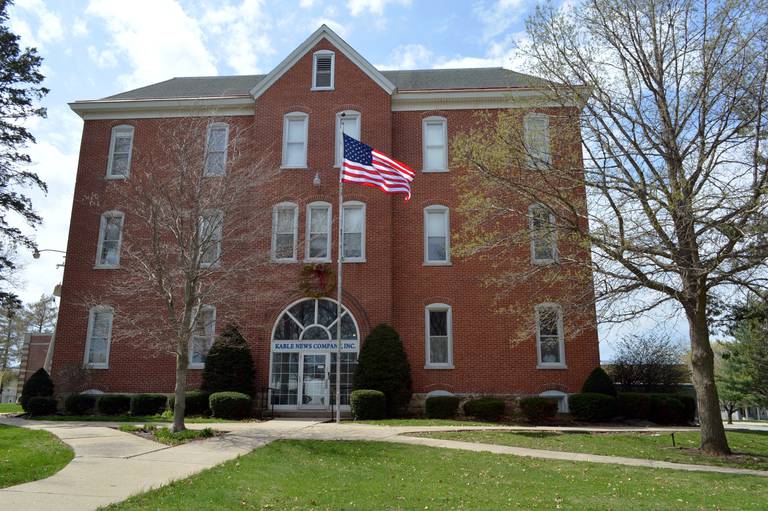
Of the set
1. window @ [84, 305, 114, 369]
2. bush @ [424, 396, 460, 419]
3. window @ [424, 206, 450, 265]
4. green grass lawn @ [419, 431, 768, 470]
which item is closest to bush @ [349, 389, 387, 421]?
bush @ [424, 396, 460, 419]

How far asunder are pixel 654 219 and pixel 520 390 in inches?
389

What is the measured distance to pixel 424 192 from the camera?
22.4 meters

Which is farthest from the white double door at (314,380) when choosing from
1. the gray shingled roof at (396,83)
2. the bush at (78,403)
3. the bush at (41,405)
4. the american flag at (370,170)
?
the gray shingled roof at (396,83)

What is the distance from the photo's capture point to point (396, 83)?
25531 mm

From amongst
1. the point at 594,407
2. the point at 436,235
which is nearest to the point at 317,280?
the point at 436,235

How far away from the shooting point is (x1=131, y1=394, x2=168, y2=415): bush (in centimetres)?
1930

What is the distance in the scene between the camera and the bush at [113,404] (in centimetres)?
1944

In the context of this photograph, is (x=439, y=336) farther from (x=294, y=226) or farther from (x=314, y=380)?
(x=294, y=226)

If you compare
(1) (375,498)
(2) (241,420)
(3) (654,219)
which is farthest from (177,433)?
(3) (654,219)

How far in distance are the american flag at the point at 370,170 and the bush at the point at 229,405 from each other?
291 inches

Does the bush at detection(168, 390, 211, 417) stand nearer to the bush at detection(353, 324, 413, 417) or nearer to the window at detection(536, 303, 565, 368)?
the bush at detection(353, 324, 413, 417)

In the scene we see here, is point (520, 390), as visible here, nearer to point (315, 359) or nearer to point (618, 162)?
point (315, 359)

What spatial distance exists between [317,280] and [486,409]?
7.29m

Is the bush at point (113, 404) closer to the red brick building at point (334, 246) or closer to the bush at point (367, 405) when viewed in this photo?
the red brick building at point (334, 246)
